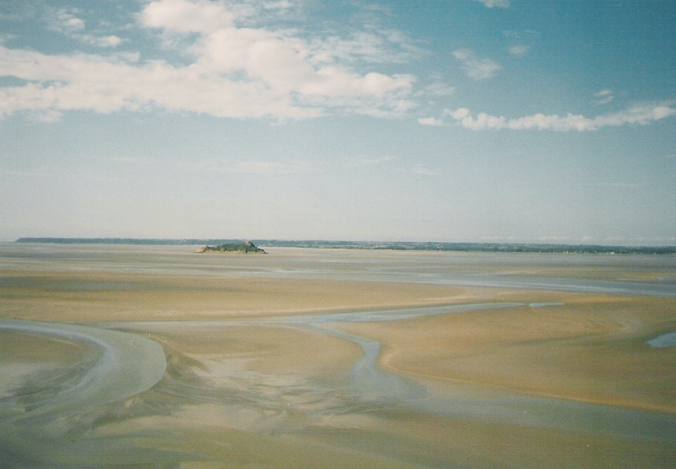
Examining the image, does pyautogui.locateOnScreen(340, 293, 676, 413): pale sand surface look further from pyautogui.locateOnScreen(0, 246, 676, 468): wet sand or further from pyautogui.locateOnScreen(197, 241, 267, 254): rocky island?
pyautogui.locateOnScreen(197, 241, 267, 254): rocky island

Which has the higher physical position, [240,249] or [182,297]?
[240,249]

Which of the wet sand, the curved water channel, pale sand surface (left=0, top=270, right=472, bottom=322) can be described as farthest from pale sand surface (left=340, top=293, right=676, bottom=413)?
pale sand surface (left=0, top=270, right=472, bottom=322)

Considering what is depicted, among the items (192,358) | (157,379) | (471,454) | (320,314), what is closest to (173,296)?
(320,314)

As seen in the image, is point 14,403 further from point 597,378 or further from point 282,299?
point 282,299

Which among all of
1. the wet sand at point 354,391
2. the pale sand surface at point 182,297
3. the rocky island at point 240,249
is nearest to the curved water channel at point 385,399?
the wet sand at point 354,391

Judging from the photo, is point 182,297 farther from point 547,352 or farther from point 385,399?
point 385,399

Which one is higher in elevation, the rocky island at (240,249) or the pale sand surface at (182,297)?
the rocky island at (240,249)

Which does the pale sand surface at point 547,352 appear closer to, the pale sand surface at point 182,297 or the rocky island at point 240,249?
the pale sand surface at point 182,297

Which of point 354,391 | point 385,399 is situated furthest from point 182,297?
point 385,399

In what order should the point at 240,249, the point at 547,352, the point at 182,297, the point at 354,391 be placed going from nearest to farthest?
1. the point at 354,391
2. the point at 547,352
3. the point at 182,297
4. the point at 240,249
